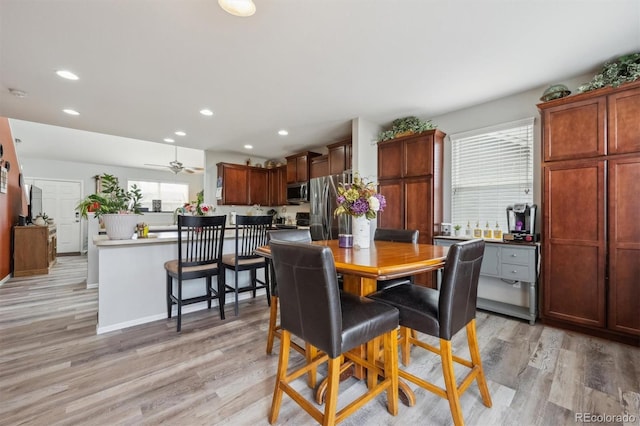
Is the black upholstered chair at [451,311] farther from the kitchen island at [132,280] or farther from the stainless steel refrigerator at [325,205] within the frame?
the stainless steel refrigerator at [325,205]

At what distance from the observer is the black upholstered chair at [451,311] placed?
134 cm

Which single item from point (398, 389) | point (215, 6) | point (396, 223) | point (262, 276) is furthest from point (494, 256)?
point (215, 6)

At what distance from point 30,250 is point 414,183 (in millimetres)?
6641

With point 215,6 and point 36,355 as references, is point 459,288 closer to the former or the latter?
point 215,6

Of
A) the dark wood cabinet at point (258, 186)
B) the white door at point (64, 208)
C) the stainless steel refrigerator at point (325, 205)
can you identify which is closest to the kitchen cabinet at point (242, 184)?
the dark wood cabinet at point (258, 186)

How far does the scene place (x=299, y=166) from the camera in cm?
550

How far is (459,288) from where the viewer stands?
4.56ft

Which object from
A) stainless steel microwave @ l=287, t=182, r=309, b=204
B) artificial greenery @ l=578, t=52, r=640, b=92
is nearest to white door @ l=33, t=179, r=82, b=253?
stainless steel microwave @ l=287, t=182, r=309, b=204

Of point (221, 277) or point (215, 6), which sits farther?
point (221, 277)

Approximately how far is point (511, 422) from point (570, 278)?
1.79 m

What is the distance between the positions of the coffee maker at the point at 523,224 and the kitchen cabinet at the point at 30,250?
7.30 meters

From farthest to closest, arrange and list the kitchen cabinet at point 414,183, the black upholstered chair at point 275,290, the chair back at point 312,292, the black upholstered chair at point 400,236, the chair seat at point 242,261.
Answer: the kitchen cabinet at point 414,183 → the chair seat at point 242,261 → the black upholstered chair at point 400,236 → the black upholstered chair at point 275,290 → the chair back at point 312,292

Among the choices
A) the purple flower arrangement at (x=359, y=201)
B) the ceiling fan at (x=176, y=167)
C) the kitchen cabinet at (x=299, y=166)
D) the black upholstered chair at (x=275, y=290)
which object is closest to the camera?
the purple flower arrangement at (x=359, y=201)

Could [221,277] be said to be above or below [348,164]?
below
